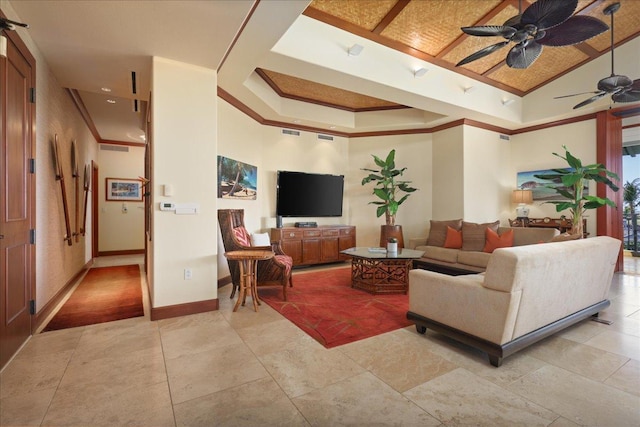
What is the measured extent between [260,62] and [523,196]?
587 centimetres

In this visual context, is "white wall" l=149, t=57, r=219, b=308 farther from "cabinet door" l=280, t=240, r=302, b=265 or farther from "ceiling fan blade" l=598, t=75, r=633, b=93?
"ceiling fan blade" l=598, t=75, r=633, b=93

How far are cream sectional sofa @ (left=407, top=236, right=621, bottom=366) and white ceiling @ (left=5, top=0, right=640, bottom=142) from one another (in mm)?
2689

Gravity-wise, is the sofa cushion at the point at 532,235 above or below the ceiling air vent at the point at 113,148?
below

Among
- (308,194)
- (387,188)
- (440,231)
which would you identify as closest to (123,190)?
(308,194)

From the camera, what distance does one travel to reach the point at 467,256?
491 centimetres

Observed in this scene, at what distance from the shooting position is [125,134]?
23.5 feet

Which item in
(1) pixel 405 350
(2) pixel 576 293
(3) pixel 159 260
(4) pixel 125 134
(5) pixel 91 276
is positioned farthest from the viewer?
(4) pixel 125 134

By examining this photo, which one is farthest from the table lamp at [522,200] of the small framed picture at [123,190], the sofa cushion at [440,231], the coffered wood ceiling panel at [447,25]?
the small framed picture at [123,190]

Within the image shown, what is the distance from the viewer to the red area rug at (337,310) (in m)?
2.99

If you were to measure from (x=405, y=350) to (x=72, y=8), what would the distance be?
152 inches

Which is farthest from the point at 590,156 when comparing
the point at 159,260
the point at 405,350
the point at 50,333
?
the point at 50,333

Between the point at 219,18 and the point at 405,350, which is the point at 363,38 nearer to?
the point at 219,18

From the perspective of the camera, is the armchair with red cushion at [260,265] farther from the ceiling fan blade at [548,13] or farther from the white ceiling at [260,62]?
the ceiling fan blade at [548,13]

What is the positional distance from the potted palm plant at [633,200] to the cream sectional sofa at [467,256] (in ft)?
15.7
